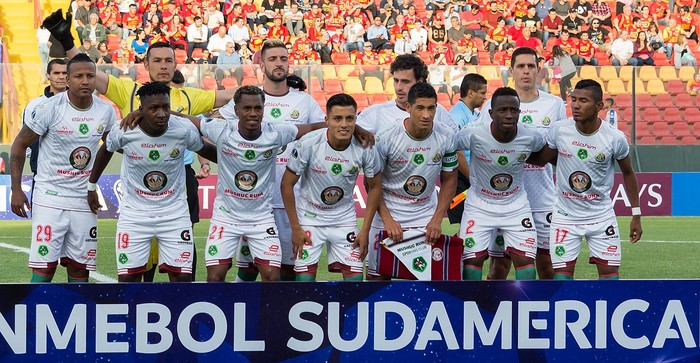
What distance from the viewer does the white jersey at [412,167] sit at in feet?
23.3

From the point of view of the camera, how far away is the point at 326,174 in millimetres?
7023

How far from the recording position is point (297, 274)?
7.16 meters

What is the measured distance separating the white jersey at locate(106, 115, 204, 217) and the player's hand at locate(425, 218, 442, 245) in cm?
158

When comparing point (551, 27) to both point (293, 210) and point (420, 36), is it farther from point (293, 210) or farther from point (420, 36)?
point (293, 210)

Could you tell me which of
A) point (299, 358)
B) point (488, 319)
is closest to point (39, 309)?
point (299, 358)

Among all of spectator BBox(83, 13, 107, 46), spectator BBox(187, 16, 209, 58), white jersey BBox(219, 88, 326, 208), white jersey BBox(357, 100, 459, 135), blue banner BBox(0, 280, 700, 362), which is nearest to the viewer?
blue banner BBox(0, 280, 700, 362)

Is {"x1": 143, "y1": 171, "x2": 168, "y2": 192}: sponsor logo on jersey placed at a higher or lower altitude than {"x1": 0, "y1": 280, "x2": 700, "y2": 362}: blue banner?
higher

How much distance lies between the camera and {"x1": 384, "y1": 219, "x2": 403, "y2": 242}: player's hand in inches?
273

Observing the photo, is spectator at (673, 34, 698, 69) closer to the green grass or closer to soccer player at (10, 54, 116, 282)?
the green grass

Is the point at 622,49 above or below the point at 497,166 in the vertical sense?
above

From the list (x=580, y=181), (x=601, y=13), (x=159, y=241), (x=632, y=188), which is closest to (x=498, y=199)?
(x=580, y=181)

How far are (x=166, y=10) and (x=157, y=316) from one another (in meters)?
18.2

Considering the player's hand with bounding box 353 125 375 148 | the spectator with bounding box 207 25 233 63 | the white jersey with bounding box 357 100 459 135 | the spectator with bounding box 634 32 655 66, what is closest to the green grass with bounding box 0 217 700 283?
the white jersey with bounding box 357 100 459 135

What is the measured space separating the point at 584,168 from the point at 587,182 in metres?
0.10
